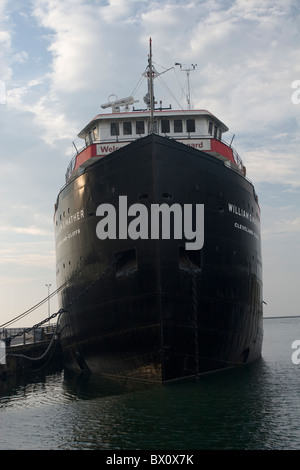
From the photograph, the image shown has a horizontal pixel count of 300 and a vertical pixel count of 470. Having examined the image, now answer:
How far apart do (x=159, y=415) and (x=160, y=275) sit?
5.03 meters

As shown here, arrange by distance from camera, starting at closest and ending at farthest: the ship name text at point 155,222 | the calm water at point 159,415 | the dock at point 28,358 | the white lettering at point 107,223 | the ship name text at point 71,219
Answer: the calm water at point 159,415 < the ship name text at point 155,222 < the white lettering at point 107,223 < the ship name text at point 71,219 < the dock at point 28,358

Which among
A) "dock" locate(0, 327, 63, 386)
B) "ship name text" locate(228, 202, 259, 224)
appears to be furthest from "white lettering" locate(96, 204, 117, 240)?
"dock" locate(0, 327, 63, 386)

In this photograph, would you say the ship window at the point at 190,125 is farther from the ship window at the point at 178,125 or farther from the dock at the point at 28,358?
the dock at the point at 28,358

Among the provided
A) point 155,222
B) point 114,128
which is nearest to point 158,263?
point 155,222

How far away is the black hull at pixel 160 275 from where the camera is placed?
1709cm

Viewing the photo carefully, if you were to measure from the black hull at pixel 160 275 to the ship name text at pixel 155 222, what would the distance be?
232 millimetres

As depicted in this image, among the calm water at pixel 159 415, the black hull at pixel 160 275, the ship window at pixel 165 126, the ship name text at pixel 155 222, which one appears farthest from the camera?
the ship window at pixel 165 126

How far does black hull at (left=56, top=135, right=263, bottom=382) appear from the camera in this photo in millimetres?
17094

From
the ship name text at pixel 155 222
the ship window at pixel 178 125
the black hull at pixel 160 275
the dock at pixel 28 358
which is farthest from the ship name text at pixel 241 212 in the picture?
the dock at pixel 28 358

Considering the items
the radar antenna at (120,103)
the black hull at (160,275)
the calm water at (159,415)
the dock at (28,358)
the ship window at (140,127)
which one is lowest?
the calm water at (159,415)

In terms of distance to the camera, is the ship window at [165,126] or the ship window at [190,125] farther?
the ship window at [190,125]

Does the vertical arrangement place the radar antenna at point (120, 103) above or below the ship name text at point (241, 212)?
above
